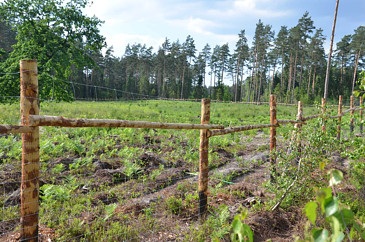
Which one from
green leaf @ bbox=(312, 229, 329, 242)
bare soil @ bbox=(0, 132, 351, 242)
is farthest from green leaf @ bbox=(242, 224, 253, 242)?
bare soil @ bbox=(0, 132, 351, 242)

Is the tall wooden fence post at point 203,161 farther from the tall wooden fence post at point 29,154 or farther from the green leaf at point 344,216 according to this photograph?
the green leaf at point 344,216

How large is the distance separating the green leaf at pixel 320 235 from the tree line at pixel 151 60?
616 centimetres

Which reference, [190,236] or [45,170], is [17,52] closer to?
[45,170]

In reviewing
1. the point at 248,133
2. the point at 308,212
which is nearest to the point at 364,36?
the point at 248,133

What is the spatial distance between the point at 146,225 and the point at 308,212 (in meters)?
3.26

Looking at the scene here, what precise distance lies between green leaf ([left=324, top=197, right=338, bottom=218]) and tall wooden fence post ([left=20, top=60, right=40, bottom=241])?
7.57 feet

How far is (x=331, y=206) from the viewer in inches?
22.0

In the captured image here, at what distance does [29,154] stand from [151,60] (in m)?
77.1

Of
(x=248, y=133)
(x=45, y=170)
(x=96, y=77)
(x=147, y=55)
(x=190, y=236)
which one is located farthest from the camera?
(x=147, y=55)

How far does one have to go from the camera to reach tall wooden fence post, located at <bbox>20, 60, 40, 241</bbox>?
231cm

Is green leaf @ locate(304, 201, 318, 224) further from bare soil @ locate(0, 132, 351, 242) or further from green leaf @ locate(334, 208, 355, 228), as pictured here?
bare soil @ locate(0, 132, 351, 242)

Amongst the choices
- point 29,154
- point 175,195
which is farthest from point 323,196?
point 175,195

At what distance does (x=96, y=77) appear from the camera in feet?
217

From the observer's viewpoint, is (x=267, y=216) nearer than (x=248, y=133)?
Yes
